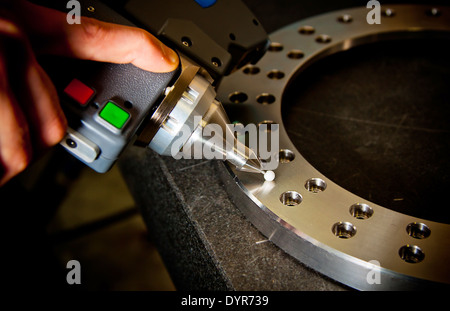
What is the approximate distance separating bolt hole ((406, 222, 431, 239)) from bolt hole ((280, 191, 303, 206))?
0.12m

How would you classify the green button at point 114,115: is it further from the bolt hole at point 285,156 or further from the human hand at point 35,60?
the bolt hole at point 285,156

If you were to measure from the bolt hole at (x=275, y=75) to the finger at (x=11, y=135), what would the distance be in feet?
1.29

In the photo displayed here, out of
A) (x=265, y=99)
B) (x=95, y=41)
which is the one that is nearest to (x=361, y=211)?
(x=265, y=99)

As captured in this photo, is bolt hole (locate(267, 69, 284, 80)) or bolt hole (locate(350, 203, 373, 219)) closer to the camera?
bolt hole (locate(350, 203, 373, 219))

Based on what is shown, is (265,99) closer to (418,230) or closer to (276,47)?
(276,47)

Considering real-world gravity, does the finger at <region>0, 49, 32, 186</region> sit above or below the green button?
below

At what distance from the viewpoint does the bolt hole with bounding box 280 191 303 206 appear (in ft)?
1.70

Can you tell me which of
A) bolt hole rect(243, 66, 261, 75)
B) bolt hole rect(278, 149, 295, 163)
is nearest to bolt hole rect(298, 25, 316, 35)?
bolt hole rect(243, 66, 261, 75)

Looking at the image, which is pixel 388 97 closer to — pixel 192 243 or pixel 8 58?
pixel 192 243

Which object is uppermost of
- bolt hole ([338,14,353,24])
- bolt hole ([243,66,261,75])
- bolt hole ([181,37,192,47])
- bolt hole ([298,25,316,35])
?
bolt hole ([338,14,353,24])

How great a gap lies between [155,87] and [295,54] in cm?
33

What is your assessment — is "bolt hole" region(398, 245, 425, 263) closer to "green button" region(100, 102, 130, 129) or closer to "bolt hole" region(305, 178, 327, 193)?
"bolt hole" region(305, 178, 327, 193)

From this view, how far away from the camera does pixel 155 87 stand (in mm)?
465

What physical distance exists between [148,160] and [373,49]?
1.39ft
